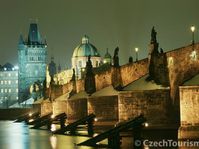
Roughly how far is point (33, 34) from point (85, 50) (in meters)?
60.9

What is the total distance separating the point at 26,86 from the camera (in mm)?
196375

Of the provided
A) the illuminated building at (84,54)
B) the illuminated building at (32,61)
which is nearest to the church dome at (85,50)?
the illuminated building at (84,54)

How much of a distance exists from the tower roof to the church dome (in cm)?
5597

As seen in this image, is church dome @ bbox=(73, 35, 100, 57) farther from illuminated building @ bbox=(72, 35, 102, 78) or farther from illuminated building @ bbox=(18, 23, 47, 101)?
illuminated building @ bbox=(18, 23, 47, 101)

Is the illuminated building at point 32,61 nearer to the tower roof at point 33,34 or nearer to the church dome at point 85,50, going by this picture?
the tower roof at point 33,34

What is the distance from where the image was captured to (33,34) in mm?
199125

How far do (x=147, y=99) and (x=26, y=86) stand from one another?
158 meters

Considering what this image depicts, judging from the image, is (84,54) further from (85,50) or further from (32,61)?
(32,61)

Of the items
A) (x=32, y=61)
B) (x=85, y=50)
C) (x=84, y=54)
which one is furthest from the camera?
(x=32, y=61)

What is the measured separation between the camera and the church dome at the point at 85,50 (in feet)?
466

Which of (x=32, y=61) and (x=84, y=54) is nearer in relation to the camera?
(x=84, y=54)

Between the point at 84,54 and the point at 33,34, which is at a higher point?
the point at 33,34

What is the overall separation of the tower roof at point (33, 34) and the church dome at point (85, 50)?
56.0 metres

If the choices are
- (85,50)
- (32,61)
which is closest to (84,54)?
(85,50)
